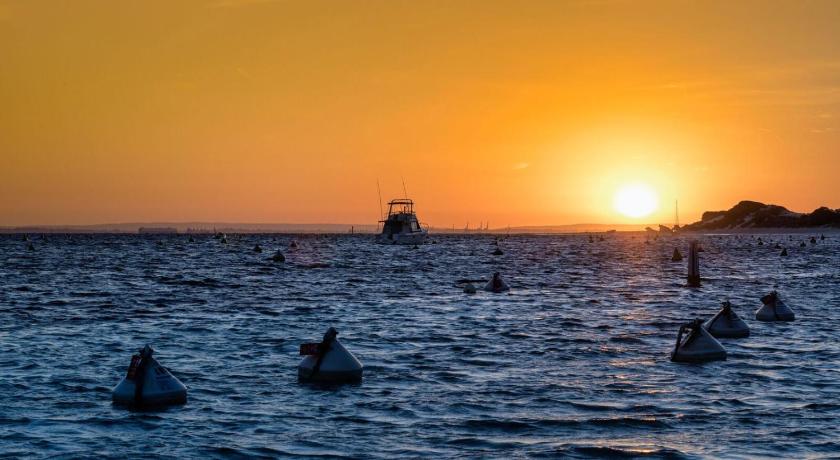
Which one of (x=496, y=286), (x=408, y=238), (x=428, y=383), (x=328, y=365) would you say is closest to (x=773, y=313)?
(x=428, y=383)

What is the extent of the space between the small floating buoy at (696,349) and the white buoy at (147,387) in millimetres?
12922

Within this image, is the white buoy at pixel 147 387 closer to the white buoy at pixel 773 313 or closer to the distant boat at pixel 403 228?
the white buoy at pixel 773 313

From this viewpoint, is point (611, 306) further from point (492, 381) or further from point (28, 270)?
point (28, 270)

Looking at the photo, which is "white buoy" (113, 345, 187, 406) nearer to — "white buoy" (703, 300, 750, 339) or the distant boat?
"white buoy" (703, 300, 750, 339)

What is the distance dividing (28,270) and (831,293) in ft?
217

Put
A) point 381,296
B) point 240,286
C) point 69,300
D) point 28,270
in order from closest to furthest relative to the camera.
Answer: point 69,300 → point 381,296 → point 240,286 → point 28,270

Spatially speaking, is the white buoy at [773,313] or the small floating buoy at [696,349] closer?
the small floating buoy at [696,349]

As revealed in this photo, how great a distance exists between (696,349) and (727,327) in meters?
6.39

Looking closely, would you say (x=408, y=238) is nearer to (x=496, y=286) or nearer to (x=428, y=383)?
(x=496, y=286)

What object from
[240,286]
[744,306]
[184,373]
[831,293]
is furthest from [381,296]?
[184,373]

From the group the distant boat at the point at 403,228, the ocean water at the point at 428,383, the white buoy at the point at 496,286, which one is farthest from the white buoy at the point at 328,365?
the distant boat at the point at 403,228

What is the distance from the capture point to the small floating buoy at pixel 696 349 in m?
23.8

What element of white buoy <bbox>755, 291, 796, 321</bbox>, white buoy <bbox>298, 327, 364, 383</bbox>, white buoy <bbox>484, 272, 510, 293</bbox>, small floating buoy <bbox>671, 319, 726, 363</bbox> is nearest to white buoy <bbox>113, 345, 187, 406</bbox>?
white buoy <bbox>298, 327, 364, 383</bbox>

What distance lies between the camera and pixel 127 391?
17953 millimetres
